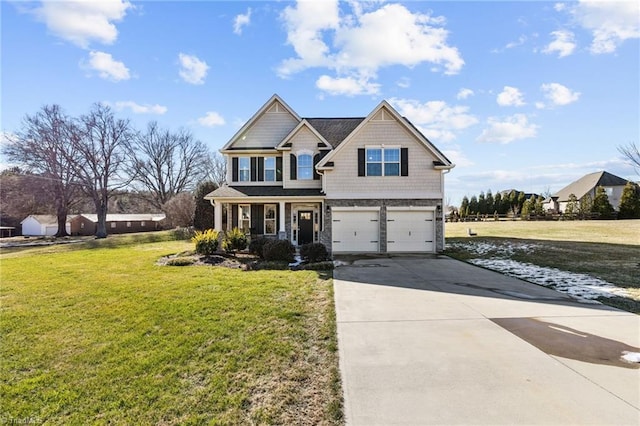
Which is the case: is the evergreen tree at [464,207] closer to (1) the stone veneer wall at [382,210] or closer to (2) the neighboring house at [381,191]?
(1) the stone veneer wall at [382,210]

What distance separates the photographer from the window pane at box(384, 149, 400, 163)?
15.8 meters

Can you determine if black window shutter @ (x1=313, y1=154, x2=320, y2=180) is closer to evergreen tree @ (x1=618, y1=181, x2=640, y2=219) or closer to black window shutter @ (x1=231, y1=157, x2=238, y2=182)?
black window shutter @ (x1=231, y1=157, x2=238, y2=182)

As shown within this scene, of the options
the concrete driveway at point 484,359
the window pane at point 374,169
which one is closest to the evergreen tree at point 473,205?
Answer: the window pane at point 374,169

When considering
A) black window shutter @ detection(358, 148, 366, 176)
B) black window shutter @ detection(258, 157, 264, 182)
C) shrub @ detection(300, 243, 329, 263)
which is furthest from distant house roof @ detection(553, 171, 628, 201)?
shrub @ detection(300, 243, 329, 263)

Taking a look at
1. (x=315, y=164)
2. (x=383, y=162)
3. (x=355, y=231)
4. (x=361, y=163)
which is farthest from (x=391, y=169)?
(x=315, y=164)

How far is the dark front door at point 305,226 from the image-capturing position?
58.9 feet

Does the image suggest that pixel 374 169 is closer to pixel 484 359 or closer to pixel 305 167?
pixel 305 167

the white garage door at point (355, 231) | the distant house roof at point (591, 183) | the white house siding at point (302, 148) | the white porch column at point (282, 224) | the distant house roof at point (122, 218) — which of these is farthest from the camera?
the distant house roof at point (591, 183)

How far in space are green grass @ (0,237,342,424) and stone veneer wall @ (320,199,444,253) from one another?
23.2 ft

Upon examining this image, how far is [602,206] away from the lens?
120 feet

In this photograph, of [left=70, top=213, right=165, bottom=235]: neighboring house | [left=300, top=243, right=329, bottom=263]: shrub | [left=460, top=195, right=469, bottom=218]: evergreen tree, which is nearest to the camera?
[left=300, top=243, right=329, bottom=263]: shrub

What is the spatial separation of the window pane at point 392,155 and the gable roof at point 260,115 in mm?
6151

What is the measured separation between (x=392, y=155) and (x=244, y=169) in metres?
8.64

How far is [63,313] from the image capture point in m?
6.57
